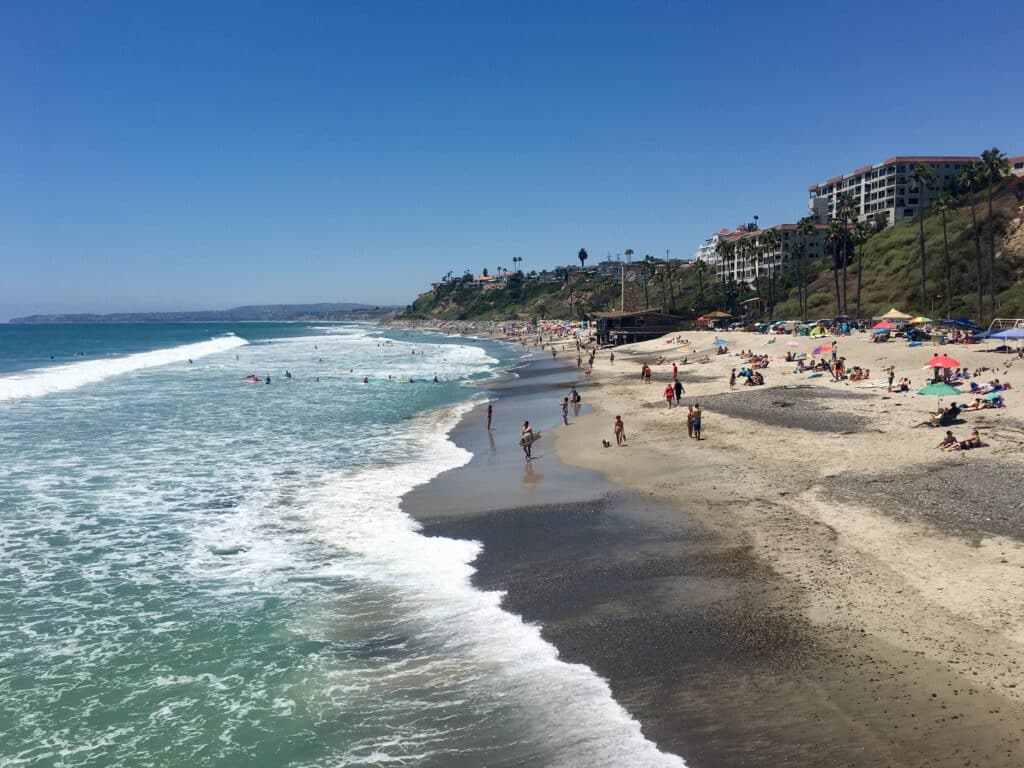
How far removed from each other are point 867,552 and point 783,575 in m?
1.92

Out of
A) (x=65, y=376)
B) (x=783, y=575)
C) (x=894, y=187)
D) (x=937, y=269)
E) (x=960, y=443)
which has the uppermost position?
(x=894, y=187)

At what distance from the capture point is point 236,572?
45.3ft

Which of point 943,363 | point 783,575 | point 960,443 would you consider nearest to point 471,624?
point 783,575

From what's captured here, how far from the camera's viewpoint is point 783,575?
1184 centimetres

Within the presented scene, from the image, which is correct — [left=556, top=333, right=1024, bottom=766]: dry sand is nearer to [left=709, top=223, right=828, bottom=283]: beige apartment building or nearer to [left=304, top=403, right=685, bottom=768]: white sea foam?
[left=304, top=403, right=685, bottom=768]: white sea foam

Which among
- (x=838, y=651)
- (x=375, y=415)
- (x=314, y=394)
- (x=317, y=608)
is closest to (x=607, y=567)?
(x=838, y=651)

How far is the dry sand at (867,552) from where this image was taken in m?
7.75

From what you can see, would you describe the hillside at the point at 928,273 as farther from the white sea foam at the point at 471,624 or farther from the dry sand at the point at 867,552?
the white sea foam at the point at 471,624

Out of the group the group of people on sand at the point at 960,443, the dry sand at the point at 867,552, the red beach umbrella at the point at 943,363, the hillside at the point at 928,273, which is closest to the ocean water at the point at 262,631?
the dry sand at the point at 867,552

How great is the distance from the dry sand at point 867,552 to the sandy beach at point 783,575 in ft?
0.13

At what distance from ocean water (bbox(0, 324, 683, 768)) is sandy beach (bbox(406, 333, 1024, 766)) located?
98 centimetres

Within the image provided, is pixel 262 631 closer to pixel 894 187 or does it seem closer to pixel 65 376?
pixel 65 376

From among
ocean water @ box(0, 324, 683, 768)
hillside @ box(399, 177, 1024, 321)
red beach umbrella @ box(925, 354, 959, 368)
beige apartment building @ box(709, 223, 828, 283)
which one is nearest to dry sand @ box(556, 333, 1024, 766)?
red beach umbrella @ box(925, 354, 959, 368)

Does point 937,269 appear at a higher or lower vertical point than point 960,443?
higher
